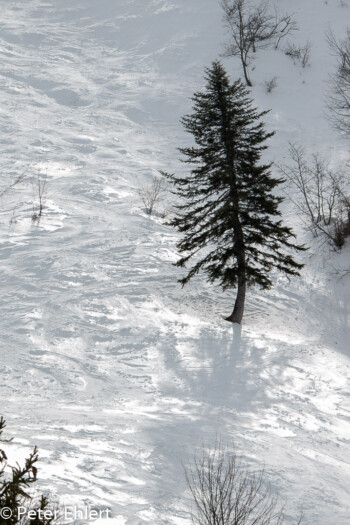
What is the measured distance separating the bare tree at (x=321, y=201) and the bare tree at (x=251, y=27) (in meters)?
11.0

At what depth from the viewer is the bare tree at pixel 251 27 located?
36.0 metres

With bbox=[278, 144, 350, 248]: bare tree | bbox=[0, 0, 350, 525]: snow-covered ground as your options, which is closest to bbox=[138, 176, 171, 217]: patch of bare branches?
bbox=[0, 0, 350, 525]: snow-covered ground

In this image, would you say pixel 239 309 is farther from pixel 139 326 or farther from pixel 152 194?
pixel 152 194

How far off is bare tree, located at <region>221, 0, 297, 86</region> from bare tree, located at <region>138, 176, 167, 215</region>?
48.3 feet

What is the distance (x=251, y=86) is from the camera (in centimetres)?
3491

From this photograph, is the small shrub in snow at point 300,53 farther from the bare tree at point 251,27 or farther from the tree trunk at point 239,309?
the tree trunk at point 239,309

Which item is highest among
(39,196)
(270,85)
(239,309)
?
(270,85)

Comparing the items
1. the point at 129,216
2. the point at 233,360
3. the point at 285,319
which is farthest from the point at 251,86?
the point at 233,360

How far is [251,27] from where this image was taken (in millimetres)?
36781

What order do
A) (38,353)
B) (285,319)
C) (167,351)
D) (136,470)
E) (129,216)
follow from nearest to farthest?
(136,470) < (38,353) < (167,351) < (285,319) < (129,216)

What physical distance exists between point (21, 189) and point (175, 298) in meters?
10.6

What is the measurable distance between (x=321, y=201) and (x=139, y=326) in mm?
17104

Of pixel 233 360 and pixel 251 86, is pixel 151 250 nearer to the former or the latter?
pixel 233 360

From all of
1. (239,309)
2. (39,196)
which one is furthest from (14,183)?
(239,309)
